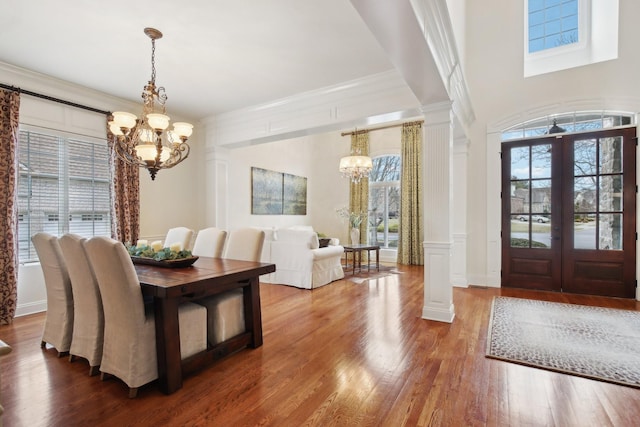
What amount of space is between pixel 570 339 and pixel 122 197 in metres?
5.95

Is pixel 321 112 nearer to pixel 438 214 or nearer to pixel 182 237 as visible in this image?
pixel 438 214

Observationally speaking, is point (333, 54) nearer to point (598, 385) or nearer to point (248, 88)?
point (248, 88)

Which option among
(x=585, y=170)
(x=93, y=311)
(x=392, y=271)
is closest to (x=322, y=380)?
(x=93, y=311)

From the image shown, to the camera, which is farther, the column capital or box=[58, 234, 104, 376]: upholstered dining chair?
the column capital

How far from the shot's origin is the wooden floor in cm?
192

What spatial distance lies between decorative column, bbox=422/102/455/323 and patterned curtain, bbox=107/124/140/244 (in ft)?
14.2

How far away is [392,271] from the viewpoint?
6664 millimetres

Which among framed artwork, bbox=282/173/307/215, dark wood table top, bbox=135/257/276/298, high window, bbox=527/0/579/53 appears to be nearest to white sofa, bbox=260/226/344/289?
dark wood table top, bbox=135/257/276/298

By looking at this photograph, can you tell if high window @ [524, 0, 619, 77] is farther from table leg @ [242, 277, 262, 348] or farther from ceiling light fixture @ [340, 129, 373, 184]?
table leg @ [242, 277, 262, 348]

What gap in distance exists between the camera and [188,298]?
240 cm

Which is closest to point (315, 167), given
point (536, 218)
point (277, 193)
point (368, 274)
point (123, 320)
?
point (277, 193)

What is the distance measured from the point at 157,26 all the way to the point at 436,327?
4.25m

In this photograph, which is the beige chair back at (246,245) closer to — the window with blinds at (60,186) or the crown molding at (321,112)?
the crown molding at (321,112)

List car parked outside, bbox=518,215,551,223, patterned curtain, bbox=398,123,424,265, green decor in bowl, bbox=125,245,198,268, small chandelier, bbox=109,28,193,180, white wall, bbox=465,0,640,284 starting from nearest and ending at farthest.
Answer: green decor in bowl, bbox=125,245,198,268
small chandelier, bbox=109,28,193,180
white wall, bbox=465,0,640,284
car parked outside, bbox=518,215,551,223
patterned curtain, bbox=398,123,424,265
